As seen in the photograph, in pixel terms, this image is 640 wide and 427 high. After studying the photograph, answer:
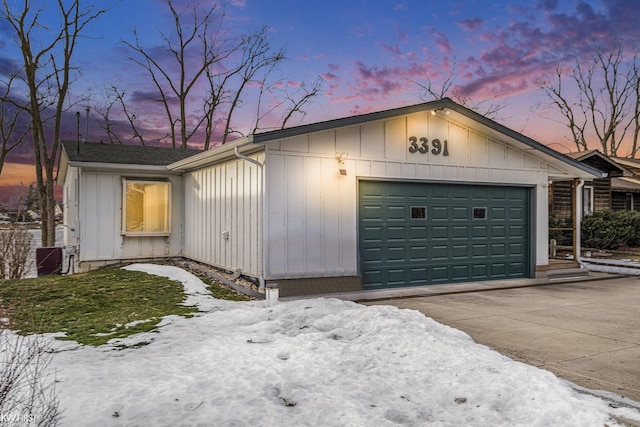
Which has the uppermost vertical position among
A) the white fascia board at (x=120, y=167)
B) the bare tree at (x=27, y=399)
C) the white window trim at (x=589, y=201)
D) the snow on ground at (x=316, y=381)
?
the white fascia board at (x=120, y=167)

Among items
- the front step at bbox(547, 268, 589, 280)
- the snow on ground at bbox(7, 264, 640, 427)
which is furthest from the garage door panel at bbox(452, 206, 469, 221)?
the snow on ground at bbox(7, 264, 640, 427)

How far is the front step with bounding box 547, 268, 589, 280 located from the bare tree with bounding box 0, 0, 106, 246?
1616 centimetres

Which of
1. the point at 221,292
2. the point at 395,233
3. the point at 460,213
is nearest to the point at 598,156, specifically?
the point at 460,213

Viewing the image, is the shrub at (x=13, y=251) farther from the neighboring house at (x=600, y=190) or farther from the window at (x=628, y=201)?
the window at (x=628, y=201)

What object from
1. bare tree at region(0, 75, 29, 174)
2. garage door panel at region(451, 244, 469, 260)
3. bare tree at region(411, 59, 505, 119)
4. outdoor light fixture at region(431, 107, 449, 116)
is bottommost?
garage door panel at region(451, 244, 469, 260)

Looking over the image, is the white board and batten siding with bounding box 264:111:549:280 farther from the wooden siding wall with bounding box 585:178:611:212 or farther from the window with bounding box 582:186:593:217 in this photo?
the wooden siding wall with bounding box 585:178:611:212

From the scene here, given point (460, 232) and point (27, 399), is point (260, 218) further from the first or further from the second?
point (27, 399)

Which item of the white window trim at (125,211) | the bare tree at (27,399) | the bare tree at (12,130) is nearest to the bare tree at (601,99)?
the white window trim at (125,211)

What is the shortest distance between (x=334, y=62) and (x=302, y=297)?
1421 cm

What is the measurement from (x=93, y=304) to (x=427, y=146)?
6650 millimetres

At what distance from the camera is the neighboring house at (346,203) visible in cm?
835

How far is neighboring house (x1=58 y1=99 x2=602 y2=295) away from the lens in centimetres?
835

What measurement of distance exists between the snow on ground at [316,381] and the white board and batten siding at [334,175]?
2.50m

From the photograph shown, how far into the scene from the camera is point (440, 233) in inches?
390
